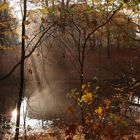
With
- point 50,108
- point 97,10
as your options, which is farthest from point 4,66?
point 97,10

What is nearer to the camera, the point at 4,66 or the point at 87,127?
the point at 87,127

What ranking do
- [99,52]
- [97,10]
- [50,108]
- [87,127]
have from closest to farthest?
1. [87,127]
2. [97,10]
3. [50,108]
4. [99,52]

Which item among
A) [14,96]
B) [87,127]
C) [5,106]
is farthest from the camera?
[14,96]

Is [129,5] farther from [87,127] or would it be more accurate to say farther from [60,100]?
[60,100]

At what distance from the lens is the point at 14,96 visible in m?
31.5

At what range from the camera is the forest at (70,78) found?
7.09 m

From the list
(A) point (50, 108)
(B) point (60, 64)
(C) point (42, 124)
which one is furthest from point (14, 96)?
(B) point (60, 64)

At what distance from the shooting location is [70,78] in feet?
135

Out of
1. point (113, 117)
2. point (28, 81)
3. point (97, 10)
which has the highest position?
point (97, 10)

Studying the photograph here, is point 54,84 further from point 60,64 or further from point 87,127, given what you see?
point 87,127

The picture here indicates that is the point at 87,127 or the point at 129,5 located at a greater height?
the point at 129,5

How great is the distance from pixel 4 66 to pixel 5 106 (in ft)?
61.0

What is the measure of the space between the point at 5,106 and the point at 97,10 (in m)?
19.3

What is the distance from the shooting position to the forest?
279 inches
